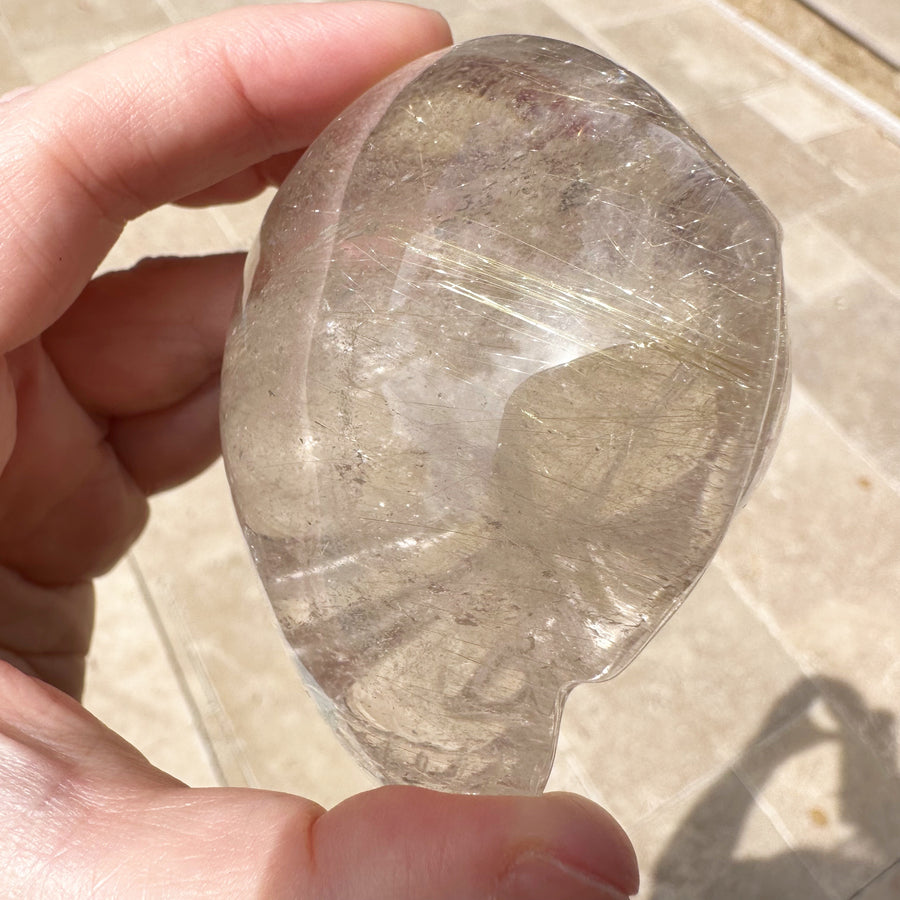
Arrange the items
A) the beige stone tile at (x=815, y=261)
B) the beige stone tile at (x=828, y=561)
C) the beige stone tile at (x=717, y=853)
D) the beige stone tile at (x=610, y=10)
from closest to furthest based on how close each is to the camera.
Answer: the beige stone tile at (x=717, y=853) < the beige stone tile at (x=828, y=561) < the beige stone tile at (x=815, y=261) < the beige stone tile at (x=610, y=10)

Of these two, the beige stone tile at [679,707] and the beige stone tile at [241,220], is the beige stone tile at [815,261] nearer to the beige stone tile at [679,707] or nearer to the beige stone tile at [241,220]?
the beige stone tile at [679,707]

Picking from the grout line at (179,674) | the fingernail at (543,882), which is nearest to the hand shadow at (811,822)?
the grout line at (179,674)

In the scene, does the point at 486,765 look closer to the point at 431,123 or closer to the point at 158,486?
the point at 431,123

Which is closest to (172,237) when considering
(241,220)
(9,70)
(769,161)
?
(241,220)

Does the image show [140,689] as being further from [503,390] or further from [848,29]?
[848,29]

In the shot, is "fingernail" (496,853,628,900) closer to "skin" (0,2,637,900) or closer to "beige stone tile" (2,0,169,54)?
"skin" (0,2,637,900)

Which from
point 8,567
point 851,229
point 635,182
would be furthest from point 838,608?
point 8,567
